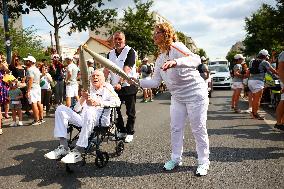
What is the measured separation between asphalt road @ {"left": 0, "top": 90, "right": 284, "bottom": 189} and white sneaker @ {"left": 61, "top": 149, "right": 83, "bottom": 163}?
0.27 metres

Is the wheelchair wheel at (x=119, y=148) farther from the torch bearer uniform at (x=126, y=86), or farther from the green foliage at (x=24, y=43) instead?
the green foliage at (x=24, y=43)

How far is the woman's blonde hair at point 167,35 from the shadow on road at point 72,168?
1.81 metres

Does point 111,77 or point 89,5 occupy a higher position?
point 89,5

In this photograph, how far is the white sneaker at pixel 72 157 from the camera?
198 inches

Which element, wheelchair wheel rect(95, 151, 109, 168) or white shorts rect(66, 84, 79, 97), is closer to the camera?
wheelchair wheel rect(95, 151, 109, 168)

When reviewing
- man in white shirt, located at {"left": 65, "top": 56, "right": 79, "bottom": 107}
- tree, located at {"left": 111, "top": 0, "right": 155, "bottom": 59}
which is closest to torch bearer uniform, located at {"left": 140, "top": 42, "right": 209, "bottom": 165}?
man in white shirt, located at {"left": 65, "top": 56, "right": 79, "bottom": 107}

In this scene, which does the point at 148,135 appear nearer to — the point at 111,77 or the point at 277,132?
the point at 111,77

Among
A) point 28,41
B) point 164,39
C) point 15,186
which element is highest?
point 28,41

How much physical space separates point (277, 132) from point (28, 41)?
83.1ft

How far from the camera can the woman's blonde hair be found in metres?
4.90

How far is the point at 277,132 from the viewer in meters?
8.27

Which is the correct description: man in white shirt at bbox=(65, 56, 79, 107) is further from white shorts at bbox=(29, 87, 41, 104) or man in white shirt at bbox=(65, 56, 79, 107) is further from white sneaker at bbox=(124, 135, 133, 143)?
white sneaker at bbox=(124, 135, 133, 143)

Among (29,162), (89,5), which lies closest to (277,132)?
(29,162)

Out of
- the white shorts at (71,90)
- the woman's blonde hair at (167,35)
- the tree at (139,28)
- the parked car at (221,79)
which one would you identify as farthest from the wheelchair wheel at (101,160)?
the tree at (139,28)
